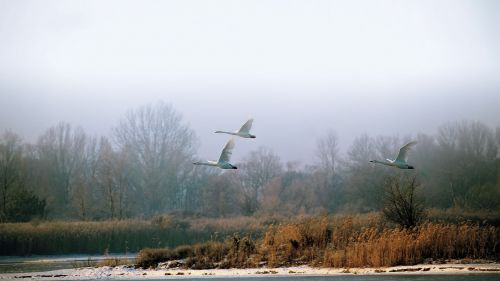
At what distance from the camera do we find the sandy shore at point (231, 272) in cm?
2445

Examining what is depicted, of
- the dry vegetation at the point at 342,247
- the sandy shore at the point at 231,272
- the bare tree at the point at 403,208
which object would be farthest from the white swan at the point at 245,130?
the bare tree at the point at 403,208

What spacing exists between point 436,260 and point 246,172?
55305 millimetres

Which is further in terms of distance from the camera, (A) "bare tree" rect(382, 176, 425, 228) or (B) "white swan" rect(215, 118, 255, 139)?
(B) "white swan" rect(215, 118, 255, 139)

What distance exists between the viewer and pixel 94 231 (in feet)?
152

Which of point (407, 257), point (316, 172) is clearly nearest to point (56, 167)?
point (316, 172)

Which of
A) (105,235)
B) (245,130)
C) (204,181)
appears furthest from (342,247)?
(204,181)

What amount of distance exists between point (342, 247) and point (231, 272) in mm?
4984

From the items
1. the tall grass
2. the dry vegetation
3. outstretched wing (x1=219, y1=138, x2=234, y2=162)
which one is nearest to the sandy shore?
the dry vegetation

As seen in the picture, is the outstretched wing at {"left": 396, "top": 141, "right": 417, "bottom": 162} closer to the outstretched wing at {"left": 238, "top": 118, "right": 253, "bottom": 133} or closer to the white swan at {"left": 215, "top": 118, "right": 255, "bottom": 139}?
the white swan at {"left": 215, "top": 118, "right": 255, "bottom": 139}

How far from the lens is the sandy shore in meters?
24.5

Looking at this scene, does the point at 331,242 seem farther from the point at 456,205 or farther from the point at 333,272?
the point at 456,205

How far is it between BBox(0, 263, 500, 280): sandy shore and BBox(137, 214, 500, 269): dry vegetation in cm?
76

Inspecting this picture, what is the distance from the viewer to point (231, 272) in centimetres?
2834

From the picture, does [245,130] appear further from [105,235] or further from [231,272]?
[105,235]
